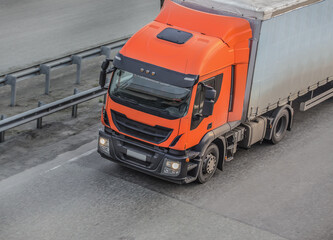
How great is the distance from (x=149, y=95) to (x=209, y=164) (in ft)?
6.16

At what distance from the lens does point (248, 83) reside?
14.3 m

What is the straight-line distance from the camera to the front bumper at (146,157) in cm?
1346

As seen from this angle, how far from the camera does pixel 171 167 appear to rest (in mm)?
13461

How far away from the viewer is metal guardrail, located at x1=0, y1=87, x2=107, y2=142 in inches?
595

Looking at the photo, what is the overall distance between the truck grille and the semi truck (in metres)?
0.02

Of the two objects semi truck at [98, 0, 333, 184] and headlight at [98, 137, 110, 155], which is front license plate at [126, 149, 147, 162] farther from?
headlight at [98, 137, 110, 155]

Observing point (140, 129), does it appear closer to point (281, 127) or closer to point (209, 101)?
point (209, 101)

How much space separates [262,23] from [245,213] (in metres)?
3.64

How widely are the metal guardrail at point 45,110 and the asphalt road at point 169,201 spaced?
1.24 m

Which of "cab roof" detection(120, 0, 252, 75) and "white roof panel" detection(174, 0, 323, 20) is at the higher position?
"white roof panel" detection(174, 0, 323, 20)

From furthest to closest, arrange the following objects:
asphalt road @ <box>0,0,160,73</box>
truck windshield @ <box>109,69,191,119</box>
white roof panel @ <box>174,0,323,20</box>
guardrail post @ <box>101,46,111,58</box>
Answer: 1. asphalt road @ <box>0,0,160,73</box>
2. guardrail post @ <box>101,46,111,58</box>
3. white roof panel @ <box>174,0,323,20</box>
4. truck windshield @ <box>109,69,191,119</box>

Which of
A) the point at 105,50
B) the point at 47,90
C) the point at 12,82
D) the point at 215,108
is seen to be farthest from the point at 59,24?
the point at 215,108

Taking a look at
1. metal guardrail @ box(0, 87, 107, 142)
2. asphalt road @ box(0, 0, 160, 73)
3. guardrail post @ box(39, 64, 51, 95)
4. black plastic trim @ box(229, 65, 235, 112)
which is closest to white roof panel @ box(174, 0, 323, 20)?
black plastic trim @ box(229, 65, 235, 112)

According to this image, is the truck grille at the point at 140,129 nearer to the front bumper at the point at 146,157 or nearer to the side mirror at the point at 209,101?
the front bumper at the point at 146,157
